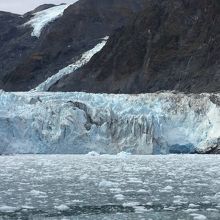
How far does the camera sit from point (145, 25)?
53750mm

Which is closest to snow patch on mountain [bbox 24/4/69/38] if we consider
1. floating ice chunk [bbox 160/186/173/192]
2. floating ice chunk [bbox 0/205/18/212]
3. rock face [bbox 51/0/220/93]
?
rock face [bbox 51/0/220/93]

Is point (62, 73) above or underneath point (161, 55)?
underneath

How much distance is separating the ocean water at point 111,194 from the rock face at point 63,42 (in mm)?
45099

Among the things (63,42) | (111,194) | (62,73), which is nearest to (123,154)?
(111,194)

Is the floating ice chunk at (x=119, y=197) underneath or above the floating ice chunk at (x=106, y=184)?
above

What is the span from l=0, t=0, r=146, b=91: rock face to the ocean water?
45099mm

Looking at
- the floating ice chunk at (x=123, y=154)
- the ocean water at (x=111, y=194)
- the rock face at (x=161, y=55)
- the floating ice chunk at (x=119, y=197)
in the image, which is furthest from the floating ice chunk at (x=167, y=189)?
the rock face at (x=161, y=55)

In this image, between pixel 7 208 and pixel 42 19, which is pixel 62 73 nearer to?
pixel 42 19

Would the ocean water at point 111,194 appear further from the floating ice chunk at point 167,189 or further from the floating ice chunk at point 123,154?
the floating ice chunk at point 123,154

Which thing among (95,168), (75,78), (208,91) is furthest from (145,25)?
(95,168)

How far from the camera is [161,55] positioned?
49.1m

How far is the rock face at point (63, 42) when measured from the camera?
66.6 metres

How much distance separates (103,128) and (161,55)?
16033 mm

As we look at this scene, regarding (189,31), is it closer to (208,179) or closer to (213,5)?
(213,5)
